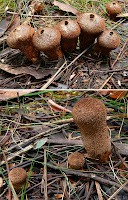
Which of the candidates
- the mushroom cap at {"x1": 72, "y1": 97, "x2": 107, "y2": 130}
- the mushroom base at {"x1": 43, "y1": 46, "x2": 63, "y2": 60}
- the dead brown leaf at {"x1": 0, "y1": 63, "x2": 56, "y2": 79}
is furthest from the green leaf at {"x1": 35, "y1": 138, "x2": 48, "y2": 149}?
the mushroom base at {"x1": 43, "y1": 46, "x2": 63, "y2": 60}

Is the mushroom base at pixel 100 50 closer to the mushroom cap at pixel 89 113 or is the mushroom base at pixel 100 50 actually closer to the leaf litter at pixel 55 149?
the leaf litter at pixel 55 149

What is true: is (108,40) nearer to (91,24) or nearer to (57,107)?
(91,24)

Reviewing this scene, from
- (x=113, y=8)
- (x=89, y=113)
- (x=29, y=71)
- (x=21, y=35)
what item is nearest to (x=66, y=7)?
(x=113, y=8)

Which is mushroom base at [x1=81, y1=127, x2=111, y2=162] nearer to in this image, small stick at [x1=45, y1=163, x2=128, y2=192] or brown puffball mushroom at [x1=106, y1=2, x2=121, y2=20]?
small stick at [x1=45, y1=163, x2=128, y2=192]

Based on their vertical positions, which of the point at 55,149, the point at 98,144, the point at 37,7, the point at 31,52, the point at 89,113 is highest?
the point at 37,7

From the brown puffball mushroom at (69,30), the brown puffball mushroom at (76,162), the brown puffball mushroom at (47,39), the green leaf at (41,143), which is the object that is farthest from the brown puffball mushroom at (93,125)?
the brown puffball mushroom at (69,30)

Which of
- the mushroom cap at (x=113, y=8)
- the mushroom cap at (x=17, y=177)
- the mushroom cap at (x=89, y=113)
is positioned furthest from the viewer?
the mushroom cap at (x=113, y=8)
